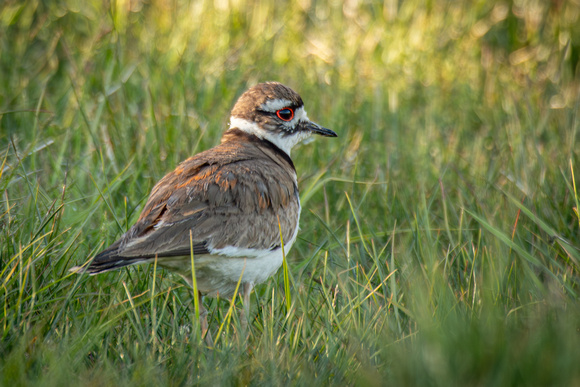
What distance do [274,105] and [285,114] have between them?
110 millimetres

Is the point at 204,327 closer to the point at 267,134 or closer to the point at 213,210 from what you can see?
the point at 213,210

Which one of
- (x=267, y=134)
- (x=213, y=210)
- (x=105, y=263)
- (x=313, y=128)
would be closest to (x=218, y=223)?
(x=213, y=210)

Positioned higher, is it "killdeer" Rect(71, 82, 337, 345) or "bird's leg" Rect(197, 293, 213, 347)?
"killdeer" Rect(71, 82, 337, 345)

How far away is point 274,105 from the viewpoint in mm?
4664

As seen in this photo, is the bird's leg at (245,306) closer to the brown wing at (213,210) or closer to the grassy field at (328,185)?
the grassy field at (328,185)

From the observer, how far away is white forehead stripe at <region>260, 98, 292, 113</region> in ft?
15.3

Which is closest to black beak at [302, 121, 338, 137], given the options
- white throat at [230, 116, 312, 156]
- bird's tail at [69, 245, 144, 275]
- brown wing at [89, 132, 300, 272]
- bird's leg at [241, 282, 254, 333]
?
white throat at [230, 116, 312, 156]

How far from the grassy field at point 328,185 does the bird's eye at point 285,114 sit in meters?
0.55

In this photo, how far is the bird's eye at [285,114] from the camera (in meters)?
4.70

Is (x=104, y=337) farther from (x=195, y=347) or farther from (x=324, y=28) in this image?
(x=324, y=28)

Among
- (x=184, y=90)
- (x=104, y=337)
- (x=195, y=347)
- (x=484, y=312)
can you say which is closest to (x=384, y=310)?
(x=484, y=312)

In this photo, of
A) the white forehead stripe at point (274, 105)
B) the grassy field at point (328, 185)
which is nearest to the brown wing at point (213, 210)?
the grassy field at point (328, 185)

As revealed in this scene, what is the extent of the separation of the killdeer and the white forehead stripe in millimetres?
323

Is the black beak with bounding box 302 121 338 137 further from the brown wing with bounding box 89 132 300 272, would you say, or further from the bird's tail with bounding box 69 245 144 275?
the bird's tail with bounding box 69 245 144 275
